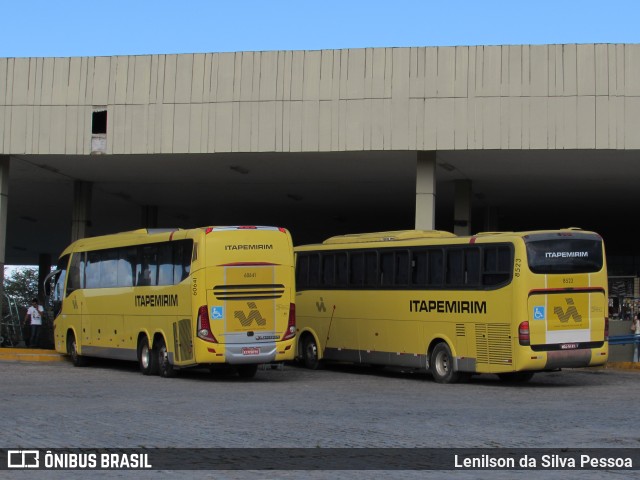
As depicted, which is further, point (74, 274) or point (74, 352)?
point (74, 274)

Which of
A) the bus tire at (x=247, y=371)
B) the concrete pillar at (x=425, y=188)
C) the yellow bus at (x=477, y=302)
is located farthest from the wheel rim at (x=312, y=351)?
the concrete pillar at (x=425, y=188)

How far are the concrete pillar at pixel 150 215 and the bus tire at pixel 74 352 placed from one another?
55.8 ft

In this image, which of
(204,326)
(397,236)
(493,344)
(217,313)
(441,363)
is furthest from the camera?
(397,236)

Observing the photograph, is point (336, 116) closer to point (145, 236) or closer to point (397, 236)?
point (397, 236)

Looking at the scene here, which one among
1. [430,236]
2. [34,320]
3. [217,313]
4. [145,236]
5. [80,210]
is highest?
[80,210]

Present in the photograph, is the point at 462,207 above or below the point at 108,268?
above

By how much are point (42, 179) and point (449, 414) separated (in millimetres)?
25182

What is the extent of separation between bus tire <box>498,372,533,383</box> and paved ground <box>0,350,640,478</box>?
223 millimetres

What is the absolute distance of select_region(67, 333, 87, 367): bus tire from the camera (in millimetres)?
28016

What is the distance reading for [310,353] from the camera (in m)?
27.9

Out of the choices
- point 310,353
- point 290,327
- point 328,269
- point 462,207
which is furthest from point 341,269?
point 462,207

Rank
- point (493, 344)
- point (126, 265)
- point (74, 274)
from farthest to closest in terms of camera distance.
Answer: point (74, 274)
point (126, 265)
point (493, 344)

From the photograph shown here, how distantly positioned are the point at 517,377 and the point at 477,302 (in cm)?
285

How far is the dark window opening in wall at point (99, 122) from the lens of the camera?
30547 mm
